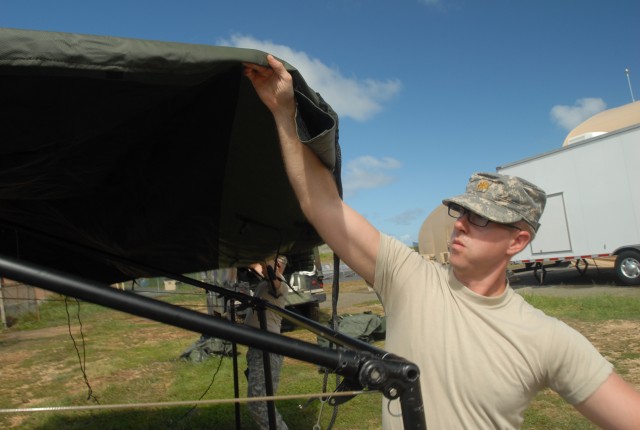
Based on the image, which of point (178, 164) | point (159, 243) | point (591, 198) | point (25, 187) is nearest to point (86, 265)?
point (159, 243)

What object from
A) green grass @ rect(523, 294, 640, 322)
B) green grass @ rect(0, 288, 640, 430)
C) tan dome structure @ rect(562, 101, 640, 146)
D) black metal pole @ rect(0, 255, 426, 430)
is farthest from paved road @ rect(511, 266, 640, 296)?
black metal pole @ rect(0, 255, 426, 430)

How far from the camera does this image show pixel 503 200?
1.87 m

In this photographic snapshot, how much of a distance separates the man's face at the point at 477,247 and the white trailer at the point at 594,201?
12.3 metres

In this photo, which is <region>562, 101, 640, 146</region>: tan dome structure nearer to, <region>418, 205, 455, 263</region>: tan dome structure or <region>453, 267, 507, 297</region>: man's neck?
<region>418, 205, 455, 263</region>: tan dome structure

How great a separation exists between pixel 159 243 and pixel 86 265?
0.99 meters

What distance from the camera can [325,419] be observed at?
5.32 metres

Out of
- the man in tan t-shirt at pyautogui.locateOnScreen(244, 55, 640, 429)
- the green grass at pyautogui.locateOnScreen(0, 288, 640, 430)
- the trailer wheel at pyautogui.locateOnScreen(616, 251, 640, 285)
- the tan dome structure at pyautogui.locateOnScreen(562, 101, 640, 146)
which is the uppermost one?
the tan dome structure at pyautogui.locateOnScreen(562, 101, 640, 146)

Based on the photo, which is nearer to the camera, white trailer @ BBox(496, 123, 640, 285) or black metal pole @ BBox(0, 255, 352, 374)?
black metal pole @ BBox(0, 255, 352, 374)

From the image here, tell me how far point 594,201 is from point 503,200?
12962 mm

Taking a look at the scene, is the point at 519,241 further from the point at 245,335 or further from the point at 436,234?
the point at 436,234

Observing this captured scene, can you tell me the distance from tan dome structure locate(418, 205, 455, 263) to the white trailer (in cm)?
857

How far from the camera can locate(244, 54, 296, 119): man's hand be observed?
1.39m

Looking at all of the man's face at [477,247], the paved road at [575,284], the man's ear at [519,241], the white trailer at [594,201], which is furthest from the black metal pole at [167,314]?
the white trailer at [594,201]

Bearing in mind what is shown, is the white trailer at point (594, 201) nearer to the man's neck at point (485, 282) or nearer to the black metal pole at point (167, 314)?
the man's neck at point (485, 282)
